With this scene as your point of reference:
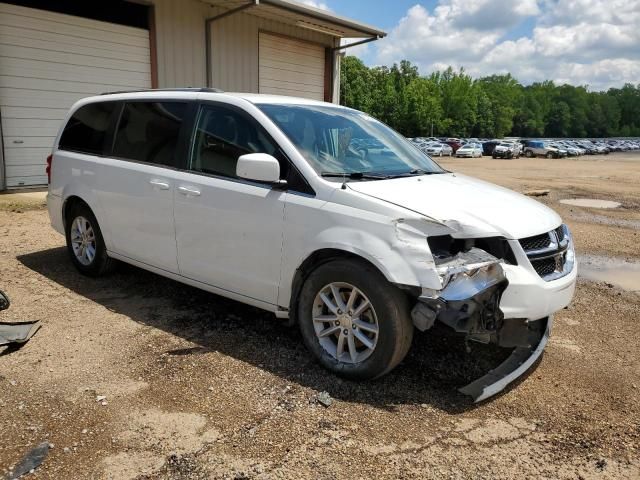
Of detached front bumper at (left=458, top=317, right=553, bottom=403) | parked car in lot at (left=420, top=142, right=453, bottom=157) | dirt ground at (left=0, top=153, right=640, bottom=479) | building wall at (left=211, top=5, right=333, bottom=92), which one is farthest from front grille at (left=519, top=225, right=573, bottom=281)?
parked car in lot at (left=420, top=142, right=453, bottom=157)

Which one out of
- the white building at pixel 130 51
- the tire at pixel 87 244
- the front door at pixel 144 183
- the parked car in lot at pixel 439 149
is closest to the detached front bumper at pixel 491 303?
the front door at pixel 144 183

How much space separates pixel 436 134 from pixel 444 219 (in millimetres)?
91132

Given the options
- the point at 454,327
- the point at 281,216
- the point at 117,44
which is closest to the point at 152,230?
the point at 281,216

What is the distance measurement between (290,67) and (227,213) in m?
12.6

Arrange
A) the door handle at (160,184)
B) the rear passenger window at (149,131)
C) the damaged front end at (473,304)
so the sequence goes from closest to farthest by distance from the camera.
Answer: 1. the damaged front end at (473,304)
2. the door handle at (160,184)
3. the rear passenger window at (149,131)

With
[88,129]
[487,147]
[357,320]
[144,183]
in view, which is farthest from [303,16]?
[487,147]

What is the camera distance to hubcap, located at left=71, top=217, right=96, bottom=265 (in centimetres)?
555

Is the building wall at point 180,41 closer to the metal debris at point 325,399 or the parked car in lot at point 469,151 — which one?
the metal debris at point 325,399

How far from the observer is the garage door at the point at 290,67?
15.0 meters

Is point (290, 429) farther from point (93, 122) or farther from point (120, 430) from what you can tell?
point (93, 122)

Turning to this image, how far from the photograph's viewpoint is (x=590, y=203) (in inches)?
531

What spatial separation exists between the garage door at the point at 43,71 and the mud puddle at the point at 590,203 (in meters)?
10.9

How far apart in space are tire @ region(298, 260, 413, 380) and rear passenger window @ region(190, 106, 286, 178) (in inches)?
40.6

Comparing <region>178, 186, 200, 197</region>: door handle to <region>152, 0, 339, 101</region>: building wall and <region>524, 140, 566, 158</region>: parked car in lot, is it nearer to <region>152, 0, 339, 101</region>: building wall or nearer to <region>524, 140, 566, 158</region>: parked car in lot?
<region>152, 0, 339, 101</region>: building wall
